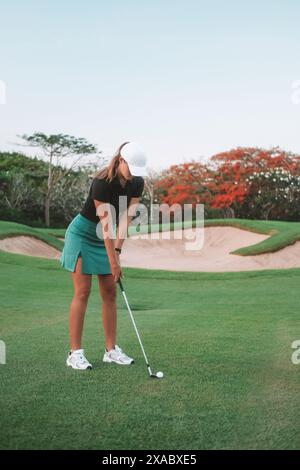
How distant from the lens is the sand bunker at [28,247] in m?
18.4

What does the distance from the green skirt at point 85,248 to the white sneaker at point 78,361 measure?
593 mm

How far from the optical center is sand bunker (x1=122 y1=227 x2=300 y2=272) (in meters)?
17.9

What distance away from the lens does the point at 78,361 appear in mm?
4473

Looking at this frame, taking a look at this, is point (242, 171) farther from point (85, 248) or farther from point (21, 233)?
point (85, 248)

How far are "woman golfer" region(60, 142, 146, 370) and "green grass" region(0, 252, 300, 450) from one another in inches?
9.8

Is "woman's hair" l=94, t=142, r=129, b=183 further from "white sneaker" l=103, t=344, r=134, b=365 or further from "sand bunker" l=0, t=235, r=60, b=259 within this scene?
"sand bunker" l=0, t=235, r=60, b=259

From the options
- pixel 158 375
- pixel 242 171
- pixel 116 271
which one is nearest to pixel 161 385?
pixel 158 375

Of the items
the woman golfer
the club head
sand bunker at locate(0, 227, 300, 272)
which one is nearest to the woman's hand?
the woman golfer

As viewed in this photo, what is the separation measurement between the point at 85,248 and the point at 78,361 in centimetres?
82

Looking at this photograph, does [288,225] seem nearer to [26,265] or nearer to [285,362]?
[26,265]

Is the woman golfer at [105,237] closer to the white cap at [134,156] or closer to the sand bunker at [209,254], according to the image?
the white cap at [134,156]

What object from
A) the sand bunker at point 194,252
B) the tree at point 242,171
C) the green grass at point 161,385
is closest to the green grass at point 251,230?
the sand bunker at point 194,252

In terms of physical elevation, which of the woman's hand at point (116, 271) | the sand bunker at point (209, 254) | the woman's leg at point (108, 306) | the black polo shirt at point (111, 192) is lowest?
the sand bunker at point (209, 254)

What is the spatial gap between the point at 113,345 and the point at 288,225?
60.1 feet
